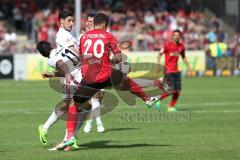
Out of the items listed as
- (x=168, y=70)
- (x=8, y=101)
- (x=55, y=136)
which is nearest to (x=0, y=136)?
(x=55, y=136)

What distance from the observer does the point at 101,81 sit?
42.0 ft

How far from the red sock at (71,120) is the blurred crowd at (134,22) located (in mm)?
23375

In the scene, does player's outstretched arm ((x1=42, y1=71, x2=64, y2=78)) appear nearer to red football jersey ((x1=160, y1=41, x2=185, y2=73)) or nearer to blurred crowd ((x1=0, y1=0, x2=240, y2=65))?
red football jersey ((x1=160, y1=41, x2=185, y2=73))

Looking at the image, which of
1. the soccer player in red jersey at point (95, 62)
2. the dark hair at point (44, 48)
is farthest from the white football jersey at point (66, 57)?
the soccer player in red jersey at point (95, 62)

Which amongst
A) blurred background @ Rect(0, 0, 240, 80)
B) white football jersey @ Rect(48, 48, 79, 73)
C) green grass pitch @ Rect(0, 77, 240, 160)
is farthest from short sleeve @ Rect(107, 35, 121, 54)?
blurred background @ Rect(0, 0, 240, 80)

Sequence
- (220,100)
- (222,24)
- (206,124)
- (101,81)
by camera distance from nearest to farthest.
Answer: (101,81), (206,124), (220,100), (222,24)

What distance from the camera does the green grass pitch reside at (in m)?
12.3

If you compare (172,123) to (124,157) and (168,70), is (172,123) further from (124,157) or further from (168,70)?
(124,157)

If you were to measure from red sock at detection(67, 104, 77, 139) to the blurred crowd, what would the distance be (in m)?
23.4

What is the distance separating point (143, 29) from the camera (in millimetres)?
39375

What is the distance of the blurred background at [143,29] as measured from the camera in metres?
35.6

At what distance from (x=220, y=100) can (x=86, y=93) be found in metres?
11.9

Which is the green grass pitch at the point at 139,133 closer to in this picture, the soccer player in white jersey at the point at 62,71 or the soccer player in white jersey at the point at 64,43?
the soccer player in white jersey at the point at 64,43

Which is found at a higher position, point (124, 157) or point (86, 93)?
point (86, 93)
